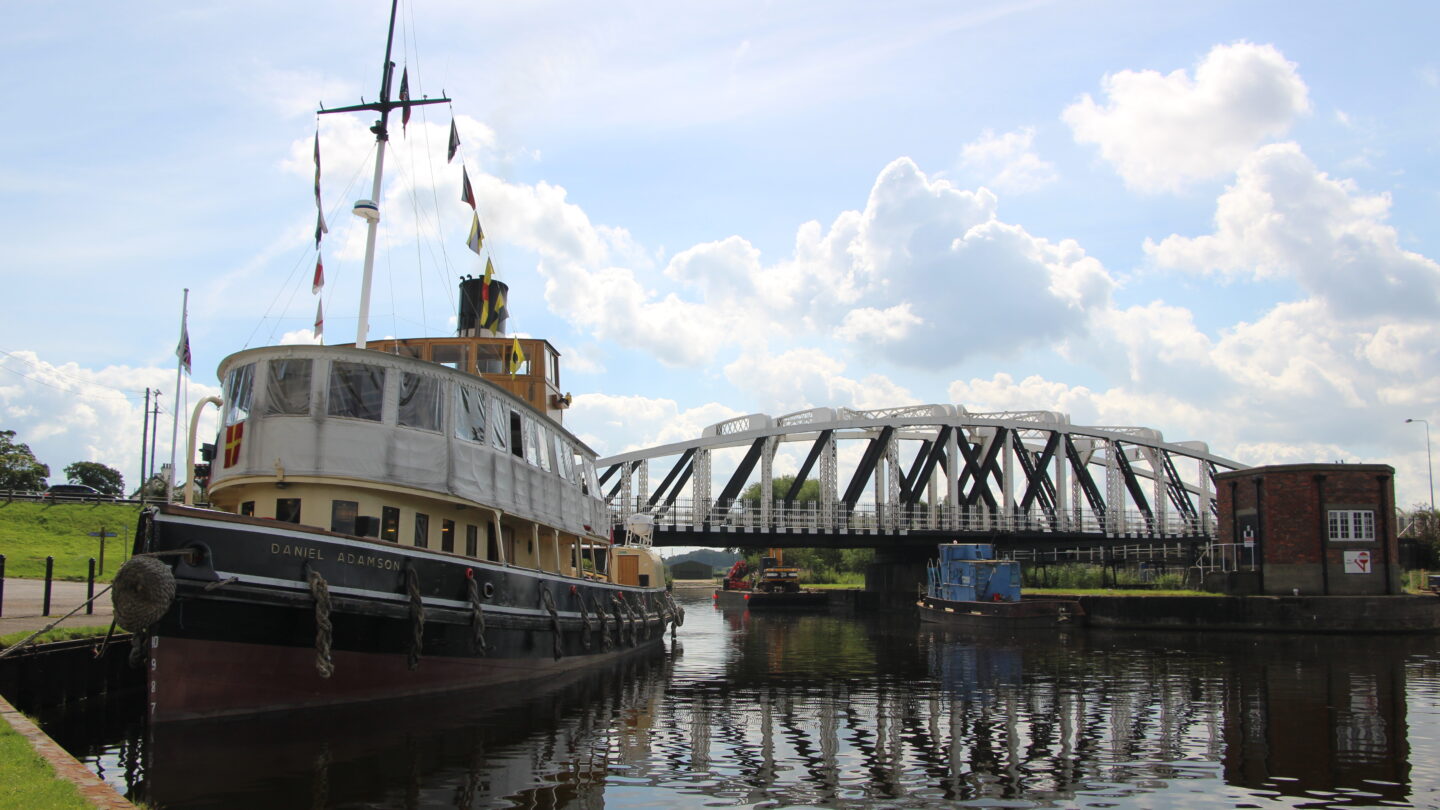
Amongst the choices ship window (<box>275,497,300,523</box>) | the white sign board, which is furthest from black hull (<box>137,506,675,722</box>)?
the white sign board

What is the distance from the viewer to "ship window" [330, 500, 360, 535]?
18.6 meters

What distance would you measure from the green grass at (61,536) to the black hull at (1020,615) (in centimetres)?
3621

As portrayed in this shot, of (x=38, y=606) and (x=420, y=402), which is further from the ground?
(x=420, y=402)

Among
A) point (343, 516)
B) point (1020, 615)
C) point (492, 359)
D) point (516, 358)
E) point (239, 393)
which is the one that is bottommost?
point (1020, 615)

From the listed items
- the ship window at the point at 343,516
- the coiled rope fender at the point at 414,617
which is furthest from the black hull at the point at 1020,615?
the ship window at the point at 343,516

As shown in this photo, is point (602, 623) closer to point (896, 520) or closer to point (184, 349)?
point (184, 349)

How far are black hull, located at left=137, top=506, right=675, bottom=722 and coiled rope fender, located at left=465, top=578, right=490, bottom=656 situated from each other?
0.07ft

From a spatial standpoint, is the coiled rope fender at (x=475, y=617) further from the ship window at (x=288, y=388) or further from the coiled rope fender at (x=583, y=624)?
the coiled rope fender at (x=583, y=624)

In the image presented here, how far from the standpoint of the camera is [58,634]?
1917 cm

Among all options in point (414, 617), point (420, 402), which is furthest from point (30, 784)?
point (420, 402)

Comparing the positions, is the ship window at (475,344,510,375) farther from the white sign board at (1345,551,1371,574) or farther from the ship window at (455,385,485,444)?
the white sign board at (1345,551,1371,574)

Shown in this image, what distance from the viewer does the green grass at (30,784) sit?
909 centimetres

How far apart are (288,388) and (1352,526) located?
147 feet

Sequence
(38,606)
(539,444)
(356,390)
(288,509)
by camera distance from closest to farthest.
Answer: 1. (288,509)
2. (356,390)
3. (539,444)
4. (38,606)
